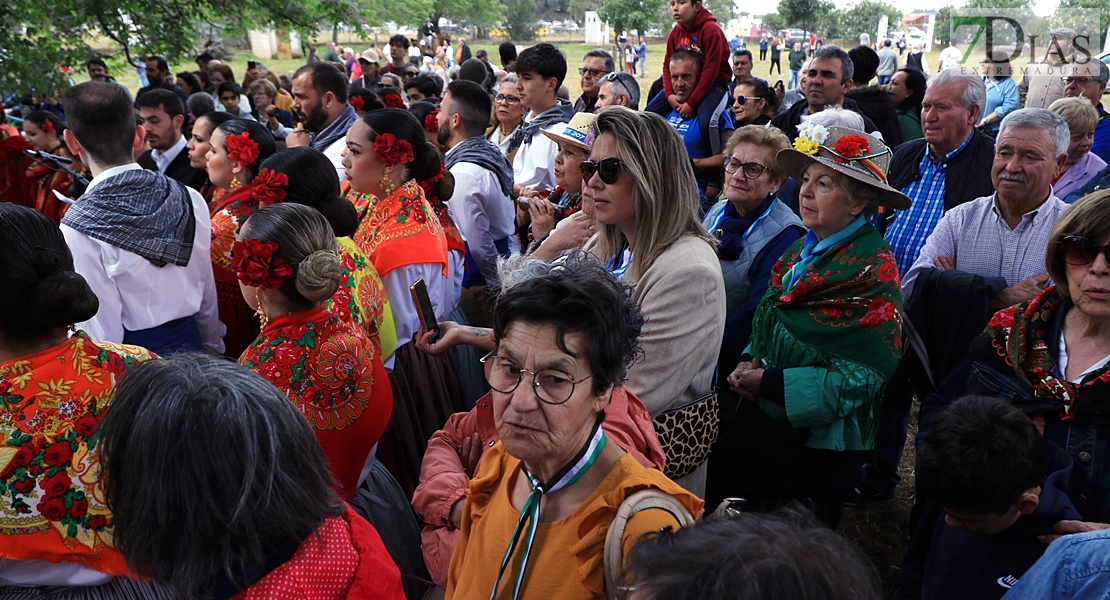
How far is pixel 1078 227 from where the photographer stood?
100 inches

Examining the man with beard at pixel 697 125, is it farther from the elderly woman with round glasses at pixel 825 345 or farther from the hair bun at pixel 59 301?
the hair bun at pixel 59 301

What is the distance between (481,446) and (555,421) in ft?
1.92

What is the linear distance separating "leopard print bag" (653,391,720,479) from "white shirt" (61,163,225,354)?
7.47ft

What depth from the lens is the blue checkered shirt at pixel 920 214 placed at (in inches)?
172

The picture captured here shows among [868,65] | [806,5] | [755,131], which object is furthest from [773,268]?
[806,5]

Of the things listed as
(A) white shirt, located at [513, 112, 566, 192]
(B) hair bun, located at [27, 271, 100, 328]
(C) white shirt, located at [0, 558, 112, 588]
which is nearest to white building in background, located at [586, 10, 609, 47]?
(A) white shirt, located at [513, 112, 566, 192]

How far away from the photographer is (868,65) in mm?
7566

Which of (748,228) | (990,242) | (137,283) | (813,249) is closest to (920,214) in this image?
(990,242)

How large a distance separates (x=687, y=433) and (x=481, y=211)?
2.58 m

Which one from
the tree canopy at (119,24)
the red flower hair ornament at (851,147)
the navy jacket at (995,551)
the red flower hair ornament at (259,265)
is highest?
the tree canopy at (119,24)

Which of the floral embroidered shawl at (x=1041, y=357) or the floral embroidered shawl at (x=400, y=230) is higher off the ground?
the floral embroidered shawl at (x=400, y=230)

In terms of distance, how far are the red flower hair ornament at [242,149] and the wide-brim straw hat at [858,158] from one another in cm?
280

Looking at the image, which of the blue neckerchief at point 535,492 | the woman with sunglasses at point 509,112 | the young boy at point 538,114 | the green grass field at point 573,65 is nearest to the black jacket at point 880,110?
the young boy at point 538,114

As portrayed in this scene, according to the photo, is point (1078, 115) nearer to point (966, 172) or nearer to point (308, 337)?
point (966, 172)
